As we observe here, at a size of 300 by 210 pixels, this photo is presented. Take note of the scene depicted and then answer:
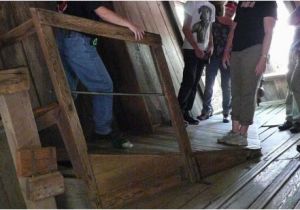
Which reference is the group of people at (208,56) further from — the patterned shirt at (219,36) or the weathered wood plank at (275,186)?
the weathered wood plank at (275,186)

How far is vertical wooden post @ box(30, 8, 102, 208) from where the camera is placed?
5.91ft

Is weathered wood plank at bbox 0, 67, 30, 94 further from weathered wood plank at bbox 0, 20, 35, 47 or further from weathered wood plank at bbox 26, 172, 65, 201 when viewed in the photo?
Result: weathered wood plank at bbox 26, 172, 65, 201

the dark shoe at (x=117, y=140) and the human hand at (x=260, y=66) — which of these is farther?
the human hand at (x=260, y=66)

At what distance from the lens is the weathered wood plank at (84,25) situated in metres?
1.79

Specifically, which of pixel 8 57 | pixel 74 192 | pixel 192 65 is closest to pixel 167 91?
pixel 74 192

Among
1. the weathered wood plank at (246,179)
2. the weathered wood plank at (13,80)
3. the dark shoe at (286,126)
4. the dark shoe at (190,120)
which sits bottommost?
the dark shoe at (286,126)

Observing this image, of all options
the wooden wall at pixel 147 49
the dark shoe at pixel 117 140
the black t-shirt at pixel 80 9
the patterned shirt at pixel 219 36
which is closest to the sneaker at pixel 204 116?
the wooden wall at pixel 147 49

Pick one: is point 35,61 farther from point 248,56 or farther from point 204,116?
point 204,116

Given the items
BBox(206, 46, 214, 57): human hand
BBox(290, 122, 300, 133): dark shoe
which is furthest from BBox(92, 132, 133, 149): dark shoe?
BBox(290, 122, 300, 133): dark shoe

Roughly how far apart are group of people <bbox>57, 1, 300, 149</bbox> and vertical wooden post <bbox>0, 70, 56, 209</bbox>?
2.16 ft

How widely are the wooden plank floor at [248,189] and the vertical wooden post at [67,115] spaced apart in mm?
325

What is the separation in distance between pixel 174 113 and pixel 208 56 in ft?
5.55

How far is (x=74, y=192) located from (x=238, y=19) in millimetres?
2063

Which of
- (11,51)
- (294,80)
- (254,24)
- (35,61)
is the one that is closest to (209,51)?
(294,80)
